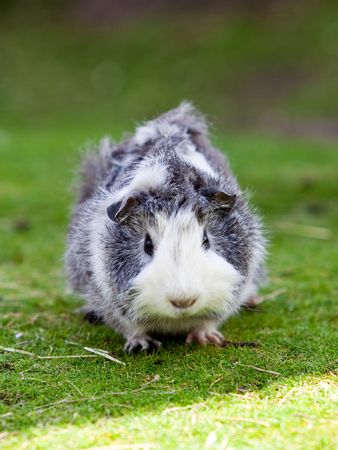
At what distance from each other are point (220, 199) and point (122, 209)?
43 cm

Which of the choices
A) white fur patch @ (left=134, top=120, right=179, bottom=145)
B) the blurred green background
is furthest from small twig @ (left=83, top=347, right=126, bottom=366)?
the blurred green background

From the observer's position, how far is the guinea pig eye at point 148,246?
285 centimetres

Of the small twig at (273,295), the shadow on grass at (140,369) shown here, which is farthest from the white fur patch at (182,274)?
the small twig at (273,295)

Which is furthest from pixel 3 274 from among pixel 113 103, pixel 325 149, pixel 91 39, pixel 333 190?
pixel 91 39

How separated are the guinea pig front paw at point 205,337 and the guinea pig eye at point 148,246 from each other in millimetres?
549

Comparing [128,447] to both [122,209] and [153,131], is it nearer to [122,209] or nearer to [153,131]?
[122,209]

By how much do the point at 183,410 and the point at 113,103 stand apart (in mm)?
13013

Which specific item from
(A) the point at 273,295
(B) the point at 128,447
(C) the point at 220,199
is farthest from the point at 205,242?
(A) the point at 273,295

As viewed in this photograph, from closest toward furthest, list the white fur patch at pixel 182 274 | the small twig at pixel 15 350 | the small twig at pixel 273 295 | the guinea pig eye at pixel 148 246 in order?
1. the white fur patch at pixel 182 274
2. the guinea pig eye at pixel 148 246
3. the small twig at pixel 15 350
4. the small twig at pixel 273 295

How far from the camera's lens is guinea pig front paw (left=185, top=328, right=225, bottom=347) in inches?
126

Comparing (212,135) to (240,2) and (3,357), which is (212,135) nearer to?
(3,357)

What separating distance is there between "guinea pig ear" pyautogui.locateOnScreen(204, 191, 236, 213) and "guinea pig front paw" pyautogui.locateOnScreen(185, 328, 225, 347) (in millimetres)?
600

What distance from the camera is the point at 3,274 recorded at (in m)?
4.69

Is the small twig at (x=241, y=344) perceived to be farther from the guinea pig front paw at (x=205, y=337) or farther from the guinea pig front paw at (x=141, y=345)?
the guinea pig front paw at (x=141, y=345)
